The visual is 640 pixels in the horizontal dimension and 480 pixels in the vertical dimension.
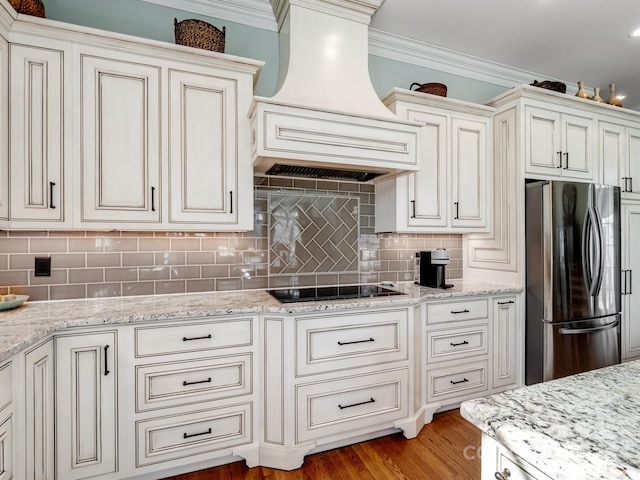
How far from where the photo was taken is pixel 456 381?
2.48 meters

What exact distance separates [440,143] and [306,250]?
1.35 metres

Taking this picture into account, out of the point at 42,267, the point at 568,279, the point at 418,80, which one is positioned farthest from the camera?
the point at 418,80

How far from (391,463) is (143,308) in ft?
5.43

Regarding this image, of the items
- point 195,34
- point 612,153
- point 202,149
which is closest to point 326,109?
point 202,149

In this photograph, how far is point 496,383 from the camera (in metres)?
2.64

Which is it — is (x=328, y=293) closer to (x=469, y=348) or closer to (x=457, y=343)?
(x=457, y=343)

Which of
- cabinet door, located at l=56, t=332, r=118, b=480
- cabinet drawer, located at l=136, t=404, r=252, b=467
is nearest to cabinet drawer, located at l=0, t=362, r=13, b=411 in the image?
cabinet door, located at l=56, t=332, r=118, b=480

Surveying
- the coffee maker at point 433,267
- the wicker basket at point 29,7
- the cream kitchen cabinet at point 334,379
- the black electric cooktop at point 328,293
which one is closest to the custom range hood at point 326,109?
the coffee maker at point 433,267

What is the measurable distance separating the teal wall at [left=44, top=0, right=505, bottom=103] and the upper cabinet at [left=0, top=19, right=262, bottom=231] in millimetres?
479

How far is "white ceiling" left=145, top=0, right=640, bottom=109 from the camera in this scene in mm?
2467

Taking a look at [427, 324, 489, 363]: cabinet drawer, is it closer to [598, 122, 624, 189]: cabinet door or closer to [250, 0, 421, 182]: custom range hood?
[250, 0, 421, 182]: custom range hood

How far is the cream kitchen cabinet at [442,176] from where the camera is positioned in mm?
2604

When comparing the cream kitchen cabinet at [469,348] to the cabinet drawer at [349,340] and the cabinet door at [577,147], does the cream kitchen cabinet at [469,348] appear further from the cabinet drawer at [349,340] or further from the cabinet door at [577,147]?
the cabinet door at [577,147]

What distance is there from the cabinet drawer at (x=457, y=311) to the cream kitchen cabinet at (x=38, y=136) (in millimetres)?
2294
